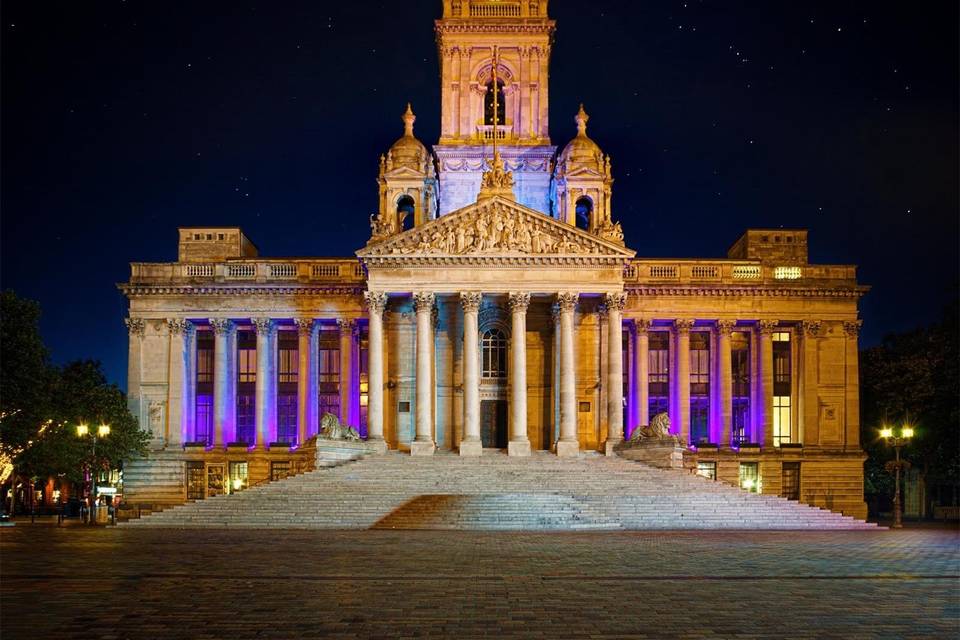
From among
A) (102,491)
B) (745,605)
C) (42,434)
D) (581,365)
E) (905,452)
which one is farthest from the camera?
(905,452)

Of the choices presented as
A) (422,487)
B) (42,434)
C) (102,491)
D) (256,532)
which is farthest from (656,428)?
(42,434)

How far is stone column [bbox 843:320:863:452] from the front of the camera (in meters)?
64.9

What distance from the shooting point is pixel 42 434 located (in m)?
56.1

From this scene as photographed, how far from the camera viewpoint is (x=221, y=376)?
64750mm

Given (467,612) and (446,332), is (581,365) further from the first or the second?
(467,612)

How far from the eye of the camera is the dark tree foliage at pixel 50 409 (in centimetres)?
4847

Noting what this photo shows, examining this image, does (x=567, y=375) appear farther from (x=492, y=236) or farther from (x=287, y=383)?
(x=287, y=383)

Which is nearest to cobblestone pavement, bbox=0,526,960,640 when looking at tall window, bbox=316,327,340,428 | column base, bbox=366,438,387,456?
column base, bbox=366,438,387,456

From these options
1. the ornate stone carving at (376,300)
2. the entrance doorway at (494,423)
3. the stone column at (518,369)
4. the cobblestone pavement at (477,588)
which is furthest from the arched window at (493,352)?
the cobblestone pavement at (477,588)

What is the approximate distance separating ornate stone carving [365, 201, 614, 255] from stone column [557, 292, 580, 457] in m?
2.95

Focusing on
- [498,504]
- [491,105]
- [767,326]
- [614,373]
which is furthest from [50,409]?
[767,326]

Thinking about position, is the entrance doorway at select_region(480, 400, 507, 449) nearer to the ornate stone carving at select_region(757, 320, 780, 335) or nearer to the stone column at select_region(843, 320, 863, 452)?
the ornate stone carving at select_region(757, 320, 780, 335)

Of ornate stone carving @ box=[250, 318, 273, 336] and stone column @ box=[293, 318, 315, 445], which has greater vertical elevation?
ornate stone carving @ box=[250, 318, 273, 336]

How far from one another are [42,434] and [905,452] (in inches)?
2148
